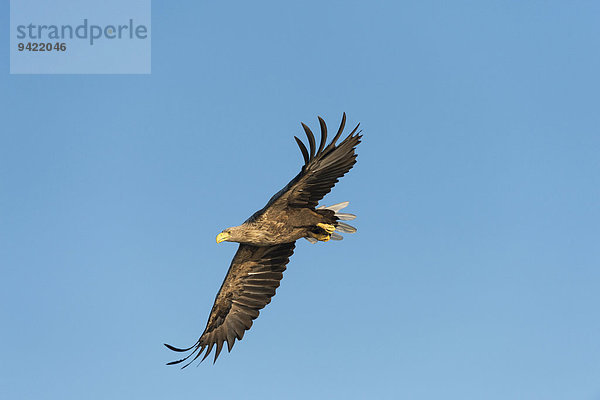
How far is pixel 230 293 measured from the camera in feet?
46.1

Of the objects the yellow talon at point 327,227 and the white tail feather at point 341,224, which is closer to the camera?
→ the yellow talon at point 327,227

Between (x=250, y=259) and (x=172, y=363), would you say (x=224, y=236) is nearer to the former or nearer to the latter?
(x=250, y=259)

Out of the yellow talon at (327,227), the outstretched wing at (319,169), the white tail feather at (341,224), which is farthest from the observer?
the white tail feather at (341,224)

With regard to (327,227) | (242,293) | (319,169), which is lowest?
(242,293)

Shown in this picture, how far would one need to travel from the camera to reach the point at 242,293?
1399 cm

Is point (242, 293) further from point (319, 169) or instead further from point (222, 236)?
point (319, 169)

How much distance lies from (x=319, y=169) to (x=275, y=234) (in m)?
1.31

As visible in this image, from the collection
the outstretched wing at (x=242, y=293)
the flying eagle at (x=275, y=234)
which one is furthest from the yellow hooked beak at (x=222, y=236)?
the outstretched wing at (x=242, y=293)

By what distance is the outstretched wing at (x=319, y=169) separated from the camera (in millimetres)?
11953

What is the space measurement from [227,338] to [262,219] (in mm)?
2728

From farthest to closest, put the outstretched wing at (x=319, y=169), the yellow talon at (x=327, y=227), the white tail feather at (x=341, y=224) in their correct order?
1. the white tail feather at (x=341, y=224)
2. the yellow talon at (x=327, y=227)
3. the outstretched wing at (x=319, y=169)

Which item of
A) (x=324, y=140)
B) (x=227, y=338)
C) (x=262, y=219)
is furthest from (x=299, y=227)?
(x=227, y=338)

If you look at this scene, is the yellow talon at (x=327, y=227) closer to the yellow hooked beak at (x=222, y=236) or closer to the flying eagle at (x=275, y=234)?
the flying eagle at (x=275, y=234)

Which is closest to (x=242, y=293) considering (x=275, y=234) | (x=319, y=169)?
(x=275, y=234)
